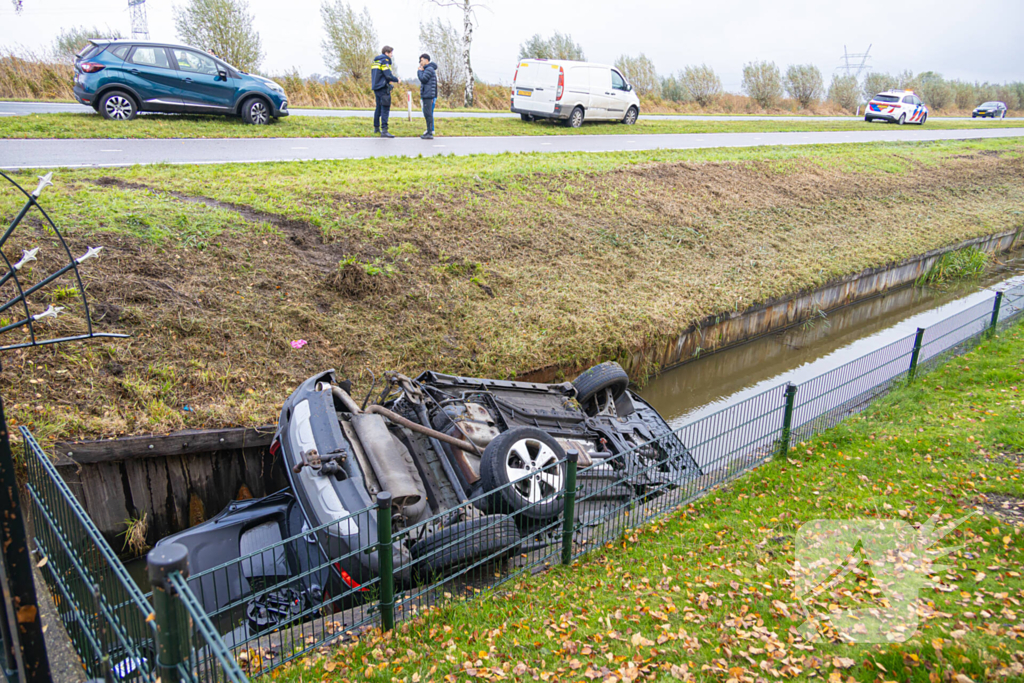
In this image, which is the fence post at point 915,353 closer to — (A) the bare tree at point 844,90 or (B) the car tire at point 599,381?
(B) the car tire at point 599,381

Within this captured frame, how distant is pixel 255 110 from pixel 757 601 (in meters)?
15.7

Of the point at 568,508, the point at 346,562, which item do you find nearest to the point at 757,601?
the point at 568,508

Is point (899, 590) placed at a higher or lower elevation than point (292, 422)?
lower

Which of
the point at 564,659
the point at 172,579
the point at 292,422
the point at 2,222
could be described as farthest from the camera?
the point at 2,222

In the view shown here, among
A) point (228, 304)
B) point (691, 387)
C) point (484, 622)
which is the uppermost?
point (228, 304)

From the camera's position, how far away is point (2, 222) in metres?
8.07

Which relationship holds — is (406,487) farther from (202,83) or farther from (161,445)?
Result: (202,83)

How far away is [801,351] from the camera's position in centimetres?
1293

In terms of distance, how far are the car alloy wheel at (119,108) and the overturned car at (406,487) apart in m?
11.7

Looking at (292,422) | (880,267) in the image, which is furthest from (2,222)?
(880,267)

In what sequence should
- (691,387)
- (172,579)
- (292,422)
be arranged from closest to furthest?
(172,579) < (292,422) < (691,387)

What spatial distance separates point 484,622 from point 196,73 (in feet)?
49.0

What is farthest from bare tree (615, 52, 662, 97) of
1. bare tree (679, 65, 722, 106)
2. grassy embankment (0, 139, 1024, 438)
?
grassy embankment (0, 139, 1024, 438)

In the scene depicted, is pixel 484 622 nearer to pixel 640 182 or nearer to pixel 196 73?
pixel 640 182
